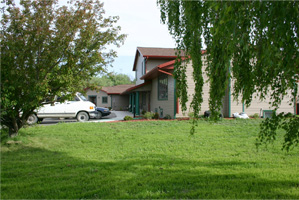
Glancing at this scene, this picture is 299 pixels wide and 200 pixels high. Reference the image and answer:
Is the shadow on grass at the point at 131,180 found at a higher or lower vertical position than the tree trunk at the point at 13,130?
lower

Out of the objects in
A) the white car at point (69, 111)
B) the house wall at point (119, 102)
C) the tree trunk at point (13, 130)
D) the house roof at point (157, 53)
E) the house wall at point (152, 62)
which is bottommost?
the tree trunk at point (13, 130)

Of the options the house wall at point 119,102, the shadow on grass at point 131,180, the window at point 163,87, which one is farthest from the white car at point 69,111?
the house wall at point 119,102

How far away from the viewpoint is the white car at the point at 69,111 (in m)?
14.9

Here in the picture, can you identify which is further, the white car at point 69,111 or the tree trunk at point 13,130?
the white car at point 69,111

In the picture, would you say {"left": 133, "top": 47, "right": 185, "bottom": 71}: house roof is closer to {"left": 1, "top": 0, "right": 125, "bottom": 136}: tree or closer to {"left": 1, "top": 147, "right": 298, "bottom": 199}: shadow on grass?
{"left": 1, "top": 0, "right": 125, "bottom": 136}: tree

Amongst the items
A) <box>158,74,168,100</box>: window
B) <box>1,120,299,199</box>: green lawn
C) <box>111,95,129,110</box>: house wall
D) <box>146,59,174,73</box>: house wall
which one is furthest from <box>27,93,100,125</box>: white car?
<box>111,95,129,110</box>: house wall

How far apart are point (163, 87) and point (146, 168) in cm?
1181

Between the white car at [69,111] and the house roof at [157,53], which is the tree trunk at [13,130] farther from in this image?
the house roof at [157,53]

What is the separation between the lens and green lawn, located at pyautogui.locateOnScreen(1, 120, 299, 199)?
4.23m

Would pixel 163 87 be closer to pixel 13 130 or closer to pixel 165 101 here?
pixel 165 101

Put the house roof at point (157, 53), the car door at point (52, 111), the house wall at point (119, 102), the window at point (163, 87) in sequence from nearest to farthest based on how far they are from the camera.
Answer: the car door at point (52, 111)
the window at point (163, 87)
the house roof at point (157, 53)
the house wall at point (119, 102)

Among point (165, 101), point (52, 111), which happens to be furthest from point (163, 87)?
point (52, 111)

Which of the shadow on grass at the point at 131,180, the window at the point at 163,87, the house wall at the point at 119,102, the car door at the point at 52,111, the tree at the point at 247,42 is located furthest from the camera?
the house wall at the point at 119,102

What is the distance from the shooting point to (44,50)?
7.52 metres
